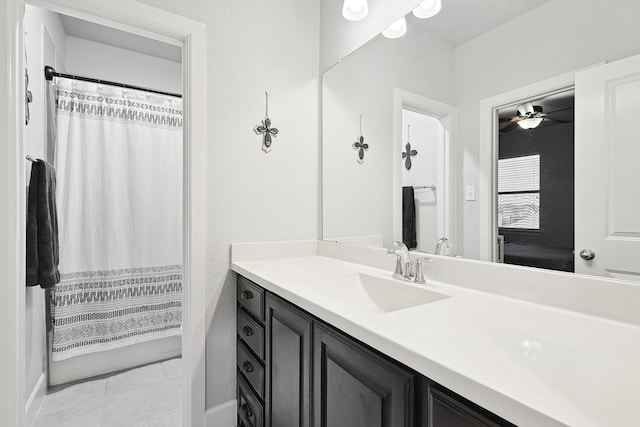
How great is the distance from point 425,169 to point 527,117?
405mm

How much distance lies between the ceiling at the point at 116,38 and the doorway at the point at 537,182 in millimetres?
2293

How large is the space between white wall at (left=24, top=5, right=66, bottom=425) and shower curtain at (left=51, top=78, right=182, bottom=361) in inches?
6.1

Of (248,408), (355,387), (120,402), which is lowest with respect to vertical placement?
(120,402)

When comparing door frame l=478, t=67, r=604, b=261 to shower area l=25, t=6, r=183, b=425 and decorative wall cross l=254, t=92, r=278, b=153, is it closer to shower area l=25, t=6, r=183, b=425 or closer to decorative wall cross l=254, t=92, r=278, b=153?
decorative wall cross l=254, t=92, r=278, b=153

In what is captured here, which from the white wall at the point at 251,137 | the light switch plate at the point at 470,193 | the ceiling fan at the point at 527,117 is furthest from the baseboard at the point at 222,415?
the ceiling fan at the point at 527,117

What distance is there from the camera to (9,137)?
1158mm

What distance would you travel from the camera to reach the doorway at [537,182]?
87cm

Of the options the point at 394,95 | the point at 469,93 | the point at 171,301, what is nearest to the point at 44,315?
the point at 171,301

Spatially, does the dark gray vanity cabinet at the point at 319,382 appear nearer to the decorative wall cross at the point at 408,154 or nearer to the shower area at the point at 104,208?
the decorative wall cross at the point at 408,154

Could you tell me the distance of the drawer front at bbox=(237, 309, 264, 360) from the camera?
4.19 ft

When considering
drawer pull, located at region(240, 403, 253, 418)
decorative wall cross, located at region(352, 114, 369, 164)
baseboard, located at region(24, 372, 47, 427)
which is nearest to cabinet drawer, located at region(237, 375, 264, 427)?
drawer pull, located at region(240, 403, 253, 418)

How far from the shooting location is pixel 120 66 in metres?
2.53

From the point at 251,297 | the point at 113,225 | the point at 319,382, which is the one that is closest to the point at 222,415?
the point at 251,297

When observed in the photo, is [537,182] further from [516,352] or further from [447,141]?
[516,352]
